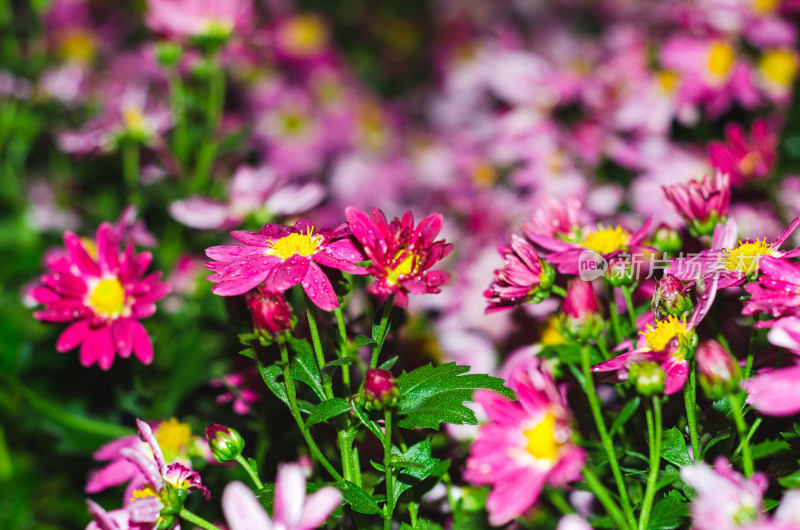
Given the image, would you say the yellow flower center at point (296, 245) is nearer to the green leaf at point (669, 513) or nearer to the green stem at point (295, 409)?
the green stem at point (295, 409)

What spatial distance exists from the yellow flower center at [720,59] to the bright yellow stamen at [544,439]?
924mm

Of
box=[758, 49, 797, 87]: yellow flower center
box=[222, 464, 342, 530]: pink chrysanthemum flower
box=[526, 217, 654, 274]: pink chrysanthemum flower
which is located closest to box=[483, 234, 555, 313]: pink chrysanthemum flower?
box=[526, 217, 654, 274]: pink chrysanthemum flower

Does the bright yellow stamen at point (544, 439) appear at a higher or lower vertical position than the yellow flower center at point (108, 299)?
higher

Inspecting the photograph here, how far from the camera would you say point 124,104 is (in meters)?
1.24

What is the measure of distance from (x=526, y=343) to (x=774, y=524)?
520 millimetres

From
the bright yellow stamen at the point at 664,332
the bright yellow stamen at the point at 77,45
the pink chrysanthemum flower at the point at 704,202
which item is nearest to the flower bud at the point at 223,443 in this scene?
the bright yellow stamen at the point at 664,332

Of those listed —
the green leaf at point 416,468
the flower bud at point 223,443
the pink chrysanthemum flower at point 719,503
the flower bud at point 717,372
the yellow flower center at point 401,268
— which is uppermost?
the yellow flower center at point 401,268

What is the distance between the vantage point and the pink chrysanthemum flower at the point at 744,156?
0.90 meters

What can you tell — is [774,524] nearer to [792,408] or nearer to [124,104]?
[792,408]

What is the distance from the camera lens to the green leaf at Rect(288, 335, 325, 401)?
0.60 meters

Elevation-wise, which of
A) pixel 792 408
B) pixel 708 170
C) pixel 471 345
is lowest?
pixel 471 345

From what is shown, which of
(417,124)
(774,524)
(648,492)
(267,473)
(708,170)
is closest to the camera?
(774,524)

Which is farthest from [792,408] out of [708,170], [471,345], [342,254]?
[708,170]

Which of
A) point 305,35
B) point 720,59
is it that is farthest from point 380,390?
point 305,35
